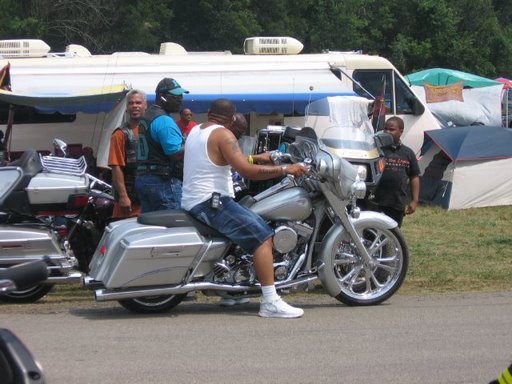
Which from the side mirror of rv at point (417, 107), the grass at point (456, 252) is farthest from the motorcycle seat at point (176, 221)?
the side mirror of rv at point (417, 107)

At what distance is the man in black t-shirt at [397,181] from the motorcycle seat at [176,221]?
219 cm

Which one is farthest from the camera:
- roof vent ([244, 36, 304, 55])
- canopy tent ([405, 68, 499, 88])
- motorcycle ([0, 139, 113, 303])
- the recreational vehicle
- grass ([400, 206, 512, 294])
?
canopy tent ([405, 68, 499, 88])

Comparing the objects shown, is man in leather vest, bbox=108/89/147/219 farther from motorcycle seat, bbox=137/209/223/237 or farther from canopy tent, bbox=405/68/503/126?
canopy tent, bbox=405/68/503/126

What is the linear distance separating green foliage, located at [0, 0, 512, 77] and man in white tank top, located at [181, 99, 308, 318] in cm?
2113

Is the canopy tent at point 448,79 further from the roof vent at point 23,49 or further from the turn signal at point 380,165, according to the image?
the turn signal at point 380,165

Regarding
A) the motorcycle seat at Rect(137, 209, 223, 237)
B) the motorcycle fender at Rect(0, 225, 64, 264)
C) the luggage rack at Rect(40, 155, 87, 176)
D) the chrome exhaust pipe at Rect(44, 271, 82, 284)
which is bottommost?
the chrome exhaust pipe at Rect(44, 271, 82, 284)

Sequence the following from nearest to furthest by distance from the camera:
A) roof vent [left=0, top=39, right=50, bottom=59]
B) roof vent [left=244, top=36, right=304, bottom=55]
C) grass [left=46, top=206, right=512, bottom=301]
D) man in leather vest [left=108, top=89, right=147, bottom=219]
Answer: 1. man in leather vest [left=108, top=89, right=147, bottom=219]
2. grass [left=46, top=206, right=512, bottom=301]
3. roof vent [left=0, top=39, right=50, bottom=59]
4. roof vent [left=244, top=36, right=304, bottom=55]

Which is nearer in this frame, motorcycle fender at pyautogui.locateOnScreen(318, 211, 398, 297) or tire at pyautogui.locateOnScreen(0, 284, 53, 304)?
motorcycle fender at pyautogui.locateOnScreen(318, 211, 398, 297)

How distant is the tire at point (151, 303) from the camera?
281 inches

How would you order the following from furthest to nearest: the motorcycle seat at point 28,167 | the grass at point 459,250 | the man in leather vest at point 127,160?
the grass at point 459,250 → the man in leather vest at point 127,160 → the motorcycle seat at point 28,167

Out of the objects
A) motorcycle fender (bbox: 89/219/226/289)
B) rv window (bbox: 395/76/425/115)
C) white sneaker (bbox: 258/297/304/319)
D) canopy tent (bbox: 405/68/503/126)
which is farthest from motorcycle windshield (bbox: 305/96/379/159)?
canopy tent (bbox: 405/68/503/126)

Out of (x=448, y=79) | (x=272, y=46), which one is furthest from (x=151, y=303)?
(x=448, y=79)

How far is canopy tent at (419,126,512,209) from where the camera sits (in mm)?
14898

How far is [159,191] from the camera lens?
25.2 feet
